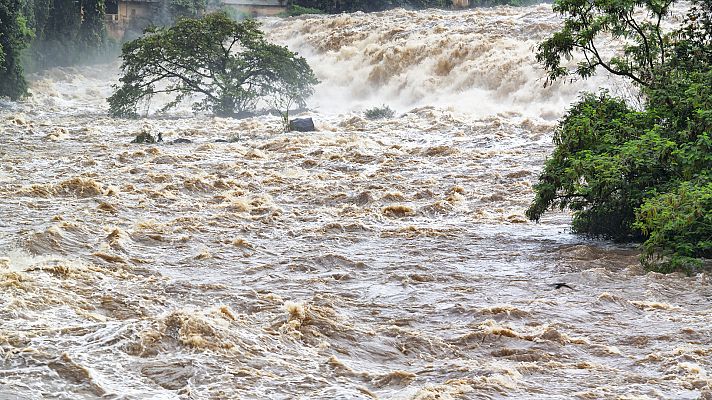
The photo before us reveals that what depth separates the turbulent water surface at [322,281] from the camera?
7266 mm

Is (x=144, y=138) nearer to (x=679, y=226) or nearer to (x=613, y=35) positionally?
(x=613, y=35)

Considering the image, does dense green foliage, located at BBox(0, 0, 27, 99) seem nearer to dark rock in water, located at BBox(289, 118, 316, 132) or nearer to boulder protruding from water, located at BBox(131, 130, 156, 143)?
boulder protruding from water, located at BBox(131, 130, 156, 143)

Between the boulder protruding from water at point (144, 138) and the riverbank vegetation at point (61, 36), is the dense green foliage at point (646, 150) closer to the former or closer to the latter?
the boulder protruding from water at point (144, 138)

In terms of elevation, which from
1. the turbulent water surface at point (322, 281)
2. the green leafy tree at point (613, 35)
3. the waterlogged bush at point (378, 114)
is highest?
the green leafy tree at point (613, 35)

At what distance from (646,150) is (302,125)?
13.2 meters

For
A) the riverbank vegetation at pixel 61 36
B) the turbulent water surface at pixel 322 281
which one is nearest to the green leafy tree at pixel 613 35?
the turbulent water surface at pixel 322 281

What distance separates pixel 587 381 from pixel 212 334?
9.75 feet

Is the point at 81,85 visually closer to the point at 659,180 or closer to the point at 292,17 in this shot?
the point at 292,17

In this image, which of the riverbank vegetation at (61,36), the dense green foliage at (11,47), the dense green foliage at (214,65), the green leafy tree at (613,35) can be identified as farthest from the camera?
the riverbank vegetation at (61,36)

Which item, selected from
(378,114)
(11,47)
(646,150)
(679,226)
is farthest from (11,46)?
(679,226)

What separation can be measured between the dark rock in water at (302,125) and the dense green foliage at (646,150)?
11057 mm

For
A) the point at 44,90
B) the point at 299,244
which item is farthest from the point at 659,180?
the point at 44,90

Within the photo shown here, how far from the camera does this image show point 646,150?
428 inches

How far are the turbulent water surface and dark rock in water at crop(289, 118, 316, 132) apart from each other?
4.39 feet
